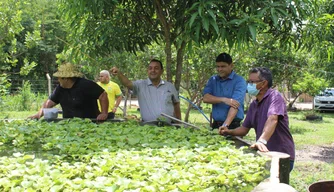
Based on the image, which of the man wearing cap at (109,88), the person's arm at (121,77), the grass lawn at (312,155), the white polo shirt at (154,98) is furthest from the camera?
the man wearing cap at (109,88)

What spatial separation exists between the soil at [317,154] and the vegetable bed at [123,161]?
14.2 feet

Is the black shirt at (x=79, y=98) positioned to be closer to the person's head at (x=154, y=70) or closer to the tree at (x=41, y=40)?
the person's head at (x=154, y=70)

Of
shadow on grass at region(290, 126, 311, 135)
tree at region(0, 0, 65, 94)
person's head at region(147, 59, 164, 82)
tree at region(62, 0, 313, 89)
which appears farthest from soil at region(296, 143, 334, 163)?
tree at region(0, 0, 65, 94)

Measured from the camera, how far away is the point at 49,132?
3256 millimetres

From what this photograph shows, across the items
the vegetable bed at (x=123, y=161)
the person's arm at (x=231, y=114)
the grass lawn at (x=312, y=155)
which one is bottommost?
the grass lawn at (x=312, y=155)

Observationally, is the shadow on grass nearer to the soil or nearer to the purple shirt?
the soil

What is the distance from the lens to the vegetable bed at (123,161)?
68.9 inches

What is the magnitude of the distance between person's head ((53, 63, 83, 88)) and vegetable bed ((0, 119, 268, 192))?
2.98 ft

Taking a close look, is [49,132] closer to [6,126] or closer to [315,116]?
[6,126]

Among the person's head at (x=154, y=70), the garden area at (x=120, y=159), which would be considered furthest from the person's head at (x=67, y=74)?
the person's head at (x=154, y=70)

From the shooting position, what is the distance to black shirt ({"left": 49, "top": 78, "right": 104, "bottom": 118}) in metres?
4.27

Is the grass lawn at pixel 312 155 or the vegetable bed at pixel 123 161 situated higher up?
the vegetable bed at pixel 123 161

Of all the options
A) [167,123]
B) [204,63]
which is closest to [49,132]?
[167,123]

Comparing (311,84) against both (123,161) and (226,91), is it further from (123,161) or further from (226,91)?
(123,161)
